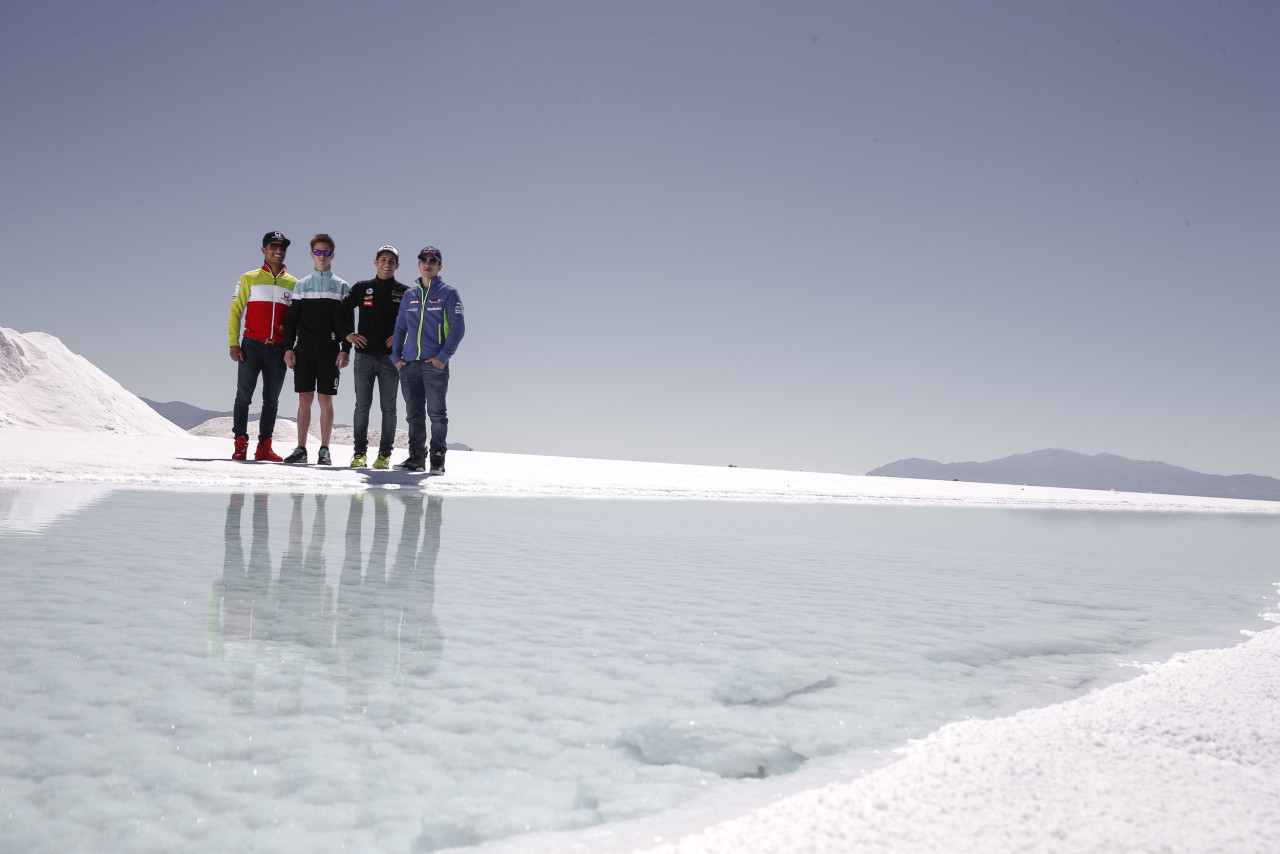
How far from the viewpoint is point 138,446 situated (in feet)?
27.0

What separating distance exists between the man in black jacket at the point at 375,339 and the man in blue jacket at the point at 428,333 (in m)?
0.21

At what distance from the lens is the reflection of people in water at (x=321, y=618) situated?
5.45ft

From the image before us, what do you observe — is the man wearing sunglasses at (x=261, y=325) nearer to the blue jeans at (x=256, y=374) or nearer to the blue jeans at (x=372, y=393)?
the blue jeans at (x=256, y=374)

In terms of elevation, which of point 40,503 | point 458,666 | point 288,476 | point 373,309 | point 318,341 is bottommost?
point 458,666

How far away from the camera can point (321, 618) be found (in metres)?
2.16

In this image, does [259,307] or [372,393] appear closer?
[259,307]

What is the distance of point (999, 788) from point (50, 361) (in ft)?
89.5

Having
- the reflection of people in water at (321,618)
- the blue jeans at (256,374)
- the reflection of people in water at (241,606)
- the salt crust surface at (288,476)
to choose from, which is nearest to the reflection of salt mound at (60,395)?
the salt crust surface at (288,476)

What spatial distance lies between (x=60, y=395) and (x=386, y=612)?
23.7 metres

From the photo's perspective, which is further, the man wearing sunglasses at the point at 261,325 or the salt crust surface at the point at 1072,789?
the man wearing sunglasses at the point at 261,325

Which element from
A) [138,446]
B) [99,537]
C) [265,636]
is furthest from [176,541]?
[138,446]

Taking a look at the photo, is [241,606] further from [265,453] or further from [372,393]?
[265,453]

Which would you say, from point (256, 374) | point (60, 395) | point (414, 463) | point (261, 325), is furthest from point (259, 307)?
point (60, 395)

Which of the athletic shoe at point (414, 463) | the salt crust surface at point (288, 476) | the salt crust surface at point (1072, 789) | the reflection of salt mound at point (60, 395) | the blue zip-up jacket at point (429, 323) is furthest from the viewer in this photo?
the reflection of salt mound at point (60, 395)
